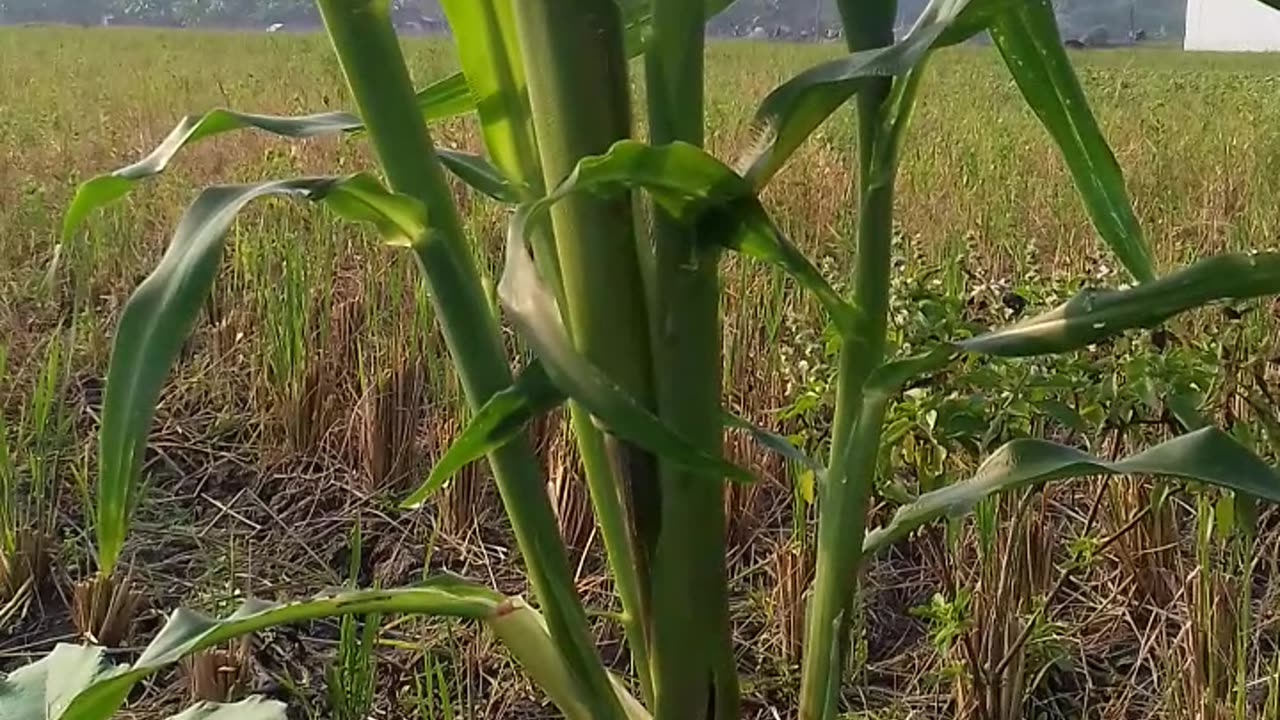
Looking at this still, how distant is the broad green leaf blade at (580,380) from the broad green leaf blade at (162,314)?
0.32ft

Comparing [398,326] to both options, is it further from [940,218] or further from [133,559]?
[940,218]

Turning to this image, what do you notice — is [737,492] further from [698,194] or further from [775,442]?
[698,194]

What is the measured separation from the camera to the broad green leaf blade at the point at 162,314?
443 mm

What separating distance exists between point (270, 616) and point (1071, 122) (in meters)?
0.39

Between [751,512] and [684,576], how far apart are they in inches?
27.1

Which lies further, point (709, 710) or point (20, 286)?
point (20, 286)

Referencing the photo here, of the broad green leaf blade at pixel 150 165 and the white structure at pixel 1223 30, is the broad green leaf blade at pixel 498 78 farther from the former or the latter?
the white structure at pixel 1223 30

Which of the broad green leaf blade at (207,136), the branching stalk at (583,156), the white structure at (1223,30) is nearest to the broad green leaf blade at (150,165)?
the broad green leaf blade at (207,136)

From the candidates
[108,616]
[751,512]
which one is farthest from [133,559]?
[751,512]

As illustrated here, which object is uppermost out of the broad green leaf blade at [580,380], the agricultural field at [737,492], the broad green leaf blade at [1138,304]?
the broad green leaf blade at [580,380]

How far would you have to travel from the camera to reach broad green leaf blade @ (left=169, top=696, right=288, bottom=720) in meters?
0.62

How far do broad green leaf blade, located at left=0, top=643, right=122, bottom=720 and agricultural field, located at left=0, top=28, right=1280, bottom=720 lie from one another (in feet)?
0.66

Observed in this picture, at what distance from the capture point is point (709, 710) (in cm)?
54

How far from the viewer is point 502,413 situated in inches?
18.9
